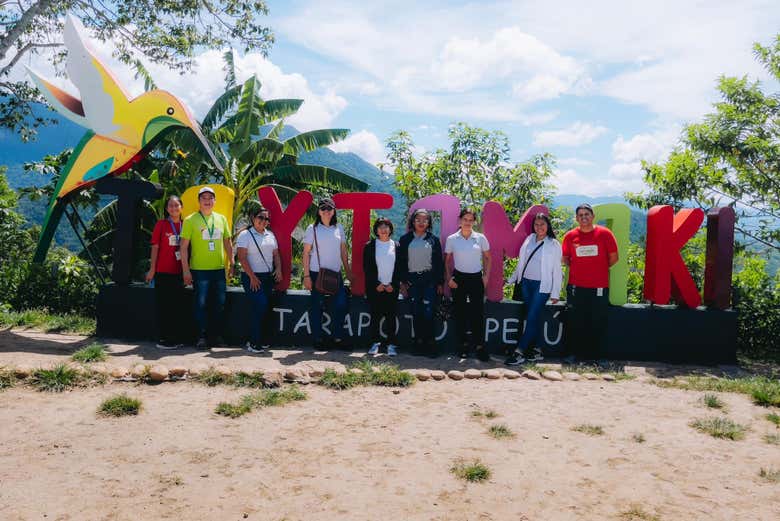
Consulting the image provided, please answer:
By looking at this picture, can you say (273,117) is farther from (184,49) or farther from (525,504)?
(525,504)

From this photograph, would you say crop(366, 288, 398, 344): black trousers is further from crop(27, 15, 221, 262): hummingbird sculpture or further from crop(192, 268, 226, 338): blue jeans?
crop(27, 15, 221, 262): hummingbird sculpture

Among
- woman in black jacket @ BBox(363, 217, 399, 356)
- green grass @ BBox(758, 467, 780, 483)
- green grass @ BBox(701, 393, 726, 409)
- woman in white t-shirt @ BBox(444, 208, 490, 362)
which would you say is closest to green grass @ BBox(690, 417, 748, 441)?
green grass @ BBox(701, 393, 726, 409)

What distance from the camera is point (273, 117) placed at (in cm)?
1414

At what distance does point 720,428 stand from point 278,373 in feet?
12.6

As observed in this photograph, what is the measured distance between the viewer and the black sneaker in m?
6.22

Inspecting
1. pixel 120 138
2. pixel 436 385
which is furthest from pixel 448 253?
pixel 120 138

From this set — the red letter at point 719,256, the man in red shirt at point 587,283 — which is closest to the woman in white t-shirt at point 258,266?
the man in red shirt at point 587,283

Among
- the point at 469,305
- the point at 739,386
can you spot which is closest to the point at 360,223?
the point at 469,305

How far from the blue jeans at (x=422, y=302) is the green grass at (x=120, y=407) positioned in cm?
312

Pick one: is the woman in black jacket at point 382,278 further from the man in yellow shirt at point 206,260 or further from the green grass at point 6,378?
the green grass at point 6,378

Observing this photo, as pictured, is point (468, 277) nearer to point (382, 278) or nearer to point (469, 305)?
point (469, 305)

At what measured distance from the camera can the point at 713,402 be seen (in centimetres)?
492

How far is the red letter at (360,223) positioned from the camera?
6.91 m

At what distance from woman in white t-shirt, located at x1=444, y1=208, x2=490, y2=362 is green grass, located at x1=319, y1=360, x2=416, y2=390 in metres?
1.21
